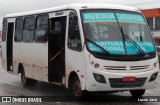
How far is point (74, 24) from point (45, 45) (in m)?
2.18

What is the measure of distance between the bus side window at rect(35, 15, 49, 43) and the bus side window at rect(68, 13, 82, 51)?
177 centimetres

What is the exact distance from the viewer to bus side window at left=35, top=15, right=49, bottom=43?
14289mm

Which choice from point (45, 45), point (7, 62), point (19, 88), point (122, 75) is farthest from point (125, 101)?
point (7, 62)

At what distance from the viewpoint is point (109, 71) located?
37.7ft

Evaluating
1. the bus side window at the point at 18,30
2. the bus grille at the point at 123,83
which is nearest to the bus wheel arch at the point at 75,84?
the bus grille at the point at 123,83

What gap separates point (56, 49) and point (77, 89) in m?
2.00

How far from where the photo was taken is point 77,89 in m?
12.1

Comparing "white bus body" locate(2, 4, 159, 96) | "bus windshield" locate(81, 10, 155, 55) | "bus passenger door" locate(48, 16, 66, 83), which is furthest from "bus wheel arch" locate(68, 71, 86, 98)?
"bus windshield" locate(81, 10, 155, 55)

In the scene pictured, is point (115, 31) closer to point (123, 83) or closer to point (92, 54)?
point (92, 54)

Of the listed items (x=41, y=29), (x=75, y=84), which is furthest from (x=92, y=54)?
(x=41, y=29)

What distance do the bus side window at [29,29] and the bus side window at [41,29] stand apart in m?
0.46

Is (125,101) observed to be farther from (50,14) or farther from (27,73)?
(27,73)

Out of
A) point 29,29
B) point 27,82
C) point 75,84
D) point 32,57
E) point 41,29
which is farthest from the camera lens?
point 27,82

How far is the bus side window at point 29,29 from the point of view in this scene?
15.6 m
